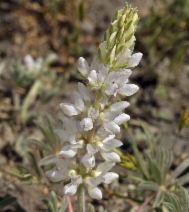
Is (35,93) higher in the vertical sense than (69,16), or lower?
lower

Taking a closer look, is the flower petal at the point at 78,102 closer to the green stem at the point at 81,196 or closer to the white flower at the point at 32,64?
the green stem at the point at 81,196

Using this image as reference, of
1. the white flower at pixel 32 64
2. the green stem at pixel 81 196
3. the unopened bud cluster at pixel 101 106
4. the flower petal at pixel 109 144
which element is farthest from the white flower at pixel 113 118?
the white flower at pixel 32 64

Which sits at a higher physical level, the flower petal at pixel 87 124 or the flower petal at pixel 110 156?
the flower petal at pixel 87 124

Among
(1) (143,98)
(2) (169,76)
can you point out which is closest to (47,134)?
(1) (143,98)

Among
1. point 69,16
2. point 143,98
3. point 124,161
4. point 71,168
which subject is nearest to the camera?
point 71,168

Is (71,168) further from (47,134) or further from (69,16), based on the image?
→ (69,16)

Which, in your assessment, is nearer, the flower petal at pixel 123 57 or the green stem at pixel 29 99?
the flower petal at pixel 123 57

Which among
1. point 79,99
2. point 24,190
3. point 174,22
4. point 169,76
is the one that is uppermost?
point 174,22
